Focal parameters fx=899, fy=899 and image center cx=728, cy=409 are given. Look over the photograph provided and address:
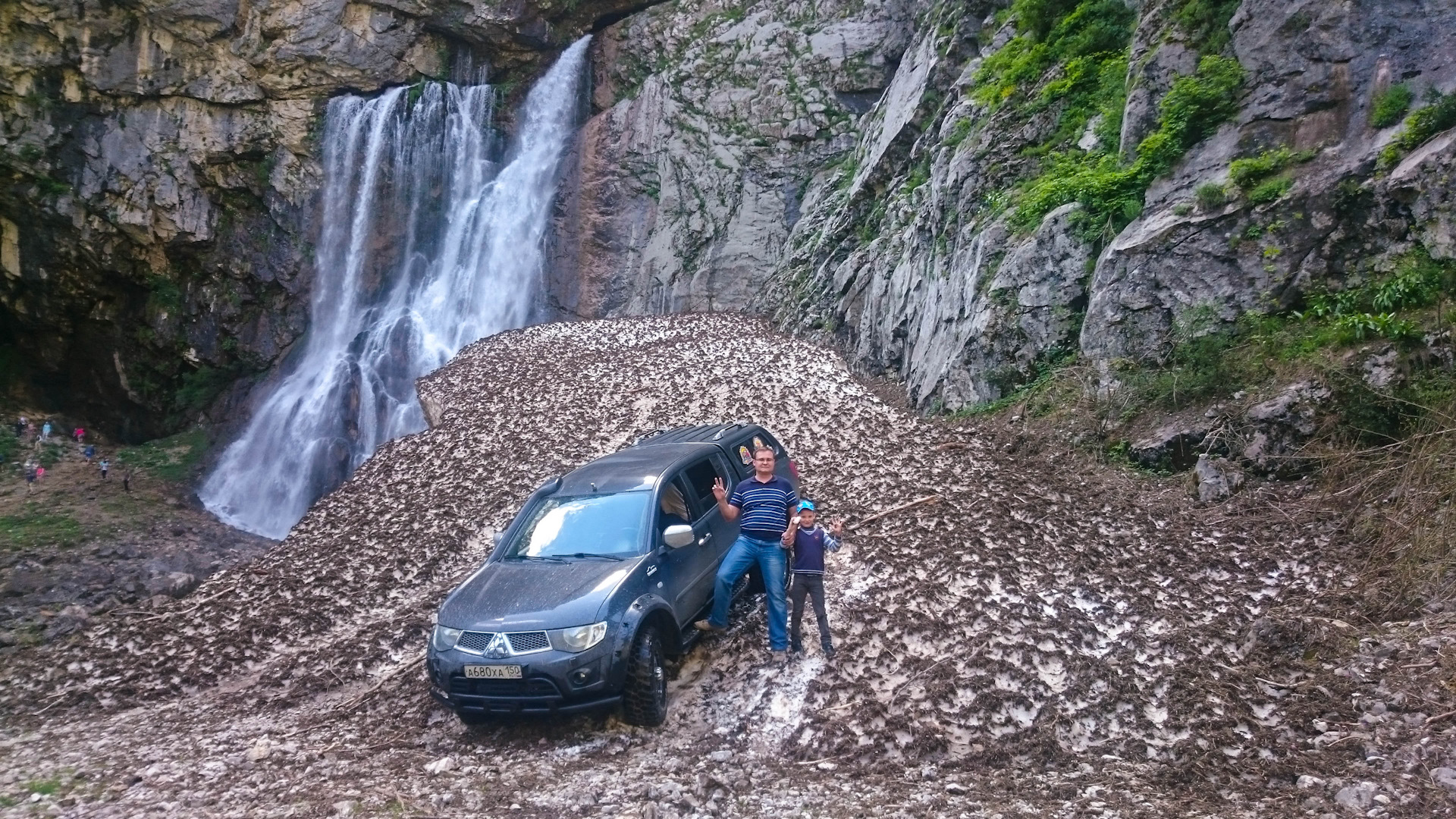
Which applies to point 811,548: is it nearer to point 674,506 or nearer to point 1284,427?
point 674,506

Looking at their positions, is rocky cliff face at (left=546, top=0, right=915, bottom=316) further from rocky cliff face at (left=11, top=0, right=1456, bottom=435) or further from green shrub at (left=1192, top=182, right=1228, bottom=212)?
green shrub at (left=1192, top=182, right=1228, bottom=212)

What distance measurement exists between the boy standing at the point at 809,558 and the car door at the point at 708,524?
82 centimetres

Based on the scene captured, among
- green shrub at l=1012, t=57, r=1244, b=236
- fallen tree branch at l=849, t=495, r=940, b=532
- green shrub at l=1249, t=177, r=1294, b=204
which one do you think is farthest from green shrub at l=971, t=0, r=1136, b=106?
fallen tree branch at l=849, t=495, r=940, b=532

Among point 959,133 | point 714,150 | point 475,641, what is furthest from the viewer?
point 714,150

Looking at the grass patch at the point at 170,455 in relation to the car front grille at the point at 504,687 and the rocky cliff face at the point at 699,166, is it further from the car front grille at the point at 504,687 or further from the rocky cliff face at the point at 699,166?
the car front grille at the point at 504,687

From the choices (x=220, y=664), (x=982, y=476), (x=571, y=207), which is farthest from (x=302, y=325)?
(x=982, y=476)

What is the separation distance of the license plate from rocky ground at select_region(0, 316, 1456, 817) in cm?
57

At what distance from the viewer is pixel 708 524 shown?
24.4ft

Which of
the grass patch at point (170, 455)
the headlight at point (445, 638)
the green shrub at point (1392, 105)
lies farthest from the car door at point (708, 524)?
the grass patch at point (170, 455)

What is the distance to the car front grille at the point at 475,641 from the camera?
19.7 feet

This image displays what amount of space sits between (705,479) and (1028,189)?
878 centimetres

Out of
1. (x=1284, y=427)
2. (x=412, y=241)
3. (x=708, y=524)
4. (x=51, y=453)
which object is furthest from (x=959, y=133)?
(x=51, y=453)

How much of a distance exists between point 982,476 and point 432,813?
6.95 metres

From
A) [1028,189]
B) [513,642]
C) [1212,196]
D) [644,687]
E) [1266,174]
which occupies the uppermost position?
[1028,189]
